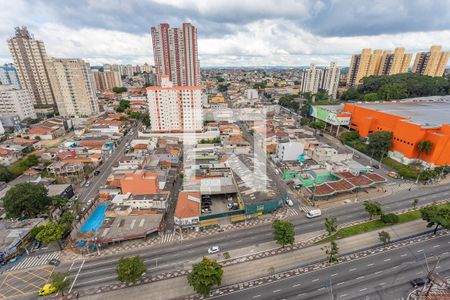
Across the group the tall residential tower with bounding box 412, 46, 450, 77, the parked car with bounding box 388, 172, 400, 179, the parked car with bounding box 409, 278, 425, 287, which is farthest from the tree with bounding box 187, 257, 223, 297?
the tall residential tower with bounding box 412, 46, 450, 77

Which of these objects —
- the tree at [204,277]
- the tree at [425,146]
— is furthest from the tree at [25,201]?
the tree at [425,146]

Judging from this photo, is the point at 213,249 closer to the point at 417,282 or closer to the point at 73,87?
the point at 417,282

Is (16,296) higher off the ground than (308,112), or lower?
lower

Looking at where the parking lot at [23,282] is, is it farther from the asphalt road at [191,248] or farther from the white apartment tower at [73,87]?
the white apartment tower at [73,87]

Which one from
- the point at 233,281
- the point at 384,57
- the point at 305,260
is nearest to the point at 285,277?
the point at 305,260

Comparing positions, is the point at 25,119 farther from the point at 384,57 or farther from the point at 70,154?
the point at 384,57

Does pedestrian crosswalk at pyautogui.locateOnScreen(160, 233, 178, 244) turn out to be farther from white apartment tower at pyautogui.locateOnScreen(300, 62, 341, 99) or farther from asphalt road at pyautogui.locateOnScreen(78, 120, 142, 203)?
white apartment tower at pyautogui.locateOnScreen(300, 62, 341, 99)
